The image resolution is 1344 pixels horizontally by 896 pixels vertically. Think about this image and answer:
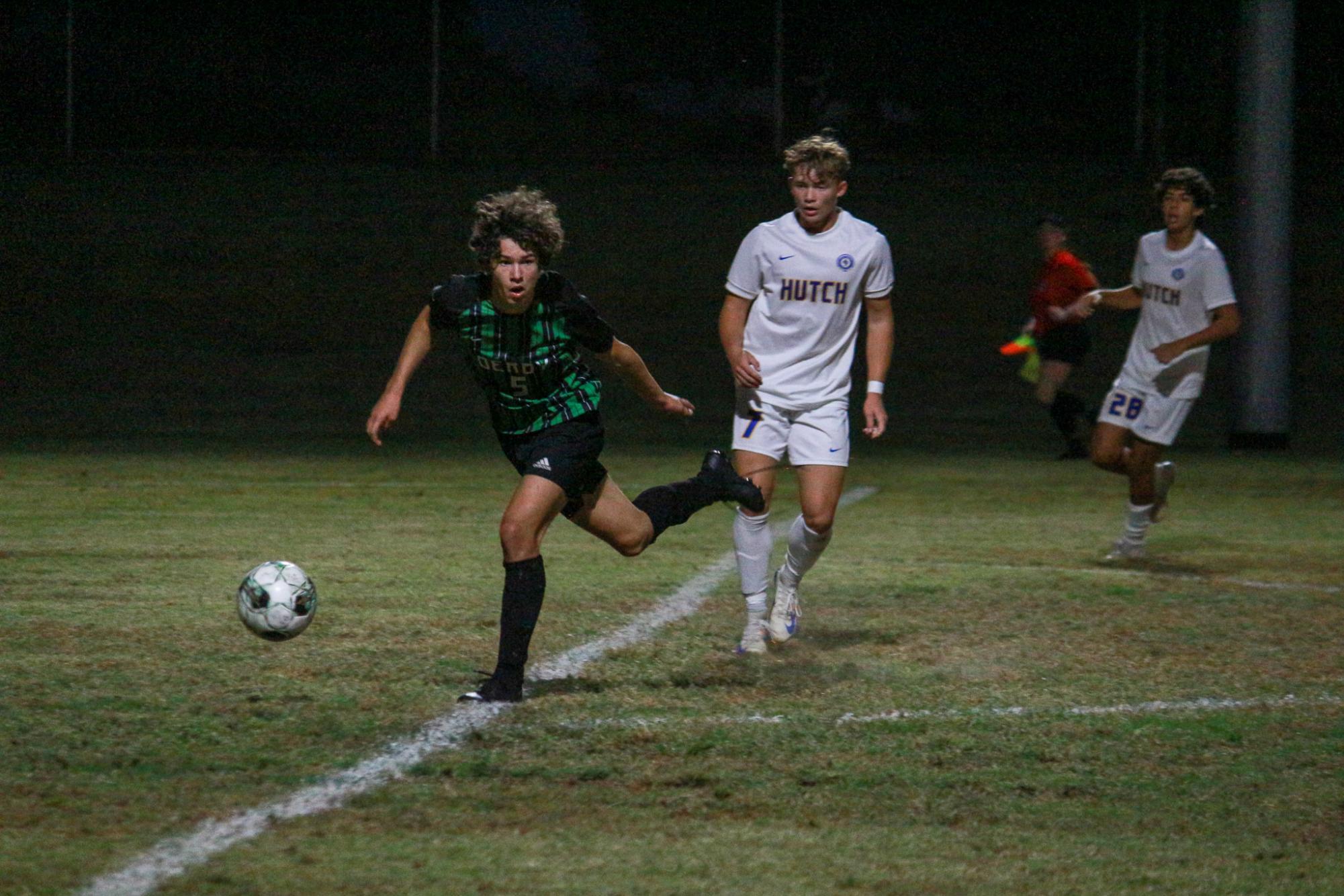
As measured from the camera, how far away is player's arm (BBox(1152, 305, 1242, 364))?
27.4 feet

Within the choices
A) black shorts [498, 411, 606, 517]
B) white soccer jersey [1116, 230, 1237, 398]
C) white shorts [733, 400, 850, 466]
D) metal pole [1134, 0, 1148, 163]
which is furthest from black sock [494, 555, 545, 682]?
metal pole [1134, 0, 1148, 163]

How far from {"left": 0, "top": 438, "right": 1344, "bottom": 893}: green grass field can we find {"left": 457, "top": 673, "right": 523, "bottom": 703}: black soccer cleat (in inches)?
2.2

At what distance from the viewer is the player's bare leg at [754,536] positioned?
612 cm

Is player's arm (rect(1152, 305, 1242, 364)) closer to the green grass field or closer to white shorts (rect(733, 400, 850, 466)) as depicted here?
the green grass field

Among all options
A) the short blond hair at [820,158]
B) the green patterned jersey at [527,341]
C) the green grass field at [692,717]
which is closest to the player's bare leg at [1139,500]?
the green grass field at [692,717]

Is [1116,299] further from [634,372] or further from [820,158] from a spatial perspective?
[634,372]

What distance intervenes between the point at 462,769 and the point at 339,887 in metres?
0.94

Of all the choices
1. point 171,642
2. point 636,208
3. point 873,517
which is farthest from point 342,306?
point 171,642

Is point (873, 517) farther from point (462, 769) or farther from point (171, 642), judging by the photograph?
point (462, 769)

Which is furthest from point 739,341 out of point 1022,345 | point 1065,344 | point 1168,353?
point 1065,344

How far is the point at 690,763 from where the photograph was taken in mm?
4348

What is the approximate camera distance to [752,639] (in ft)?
19.7

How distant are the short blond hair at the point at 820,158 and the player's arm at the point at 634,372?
3.17ft

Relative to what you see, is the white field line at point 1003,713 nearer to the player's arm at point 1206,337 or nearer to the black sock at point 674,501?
the black sock at point 674,501
